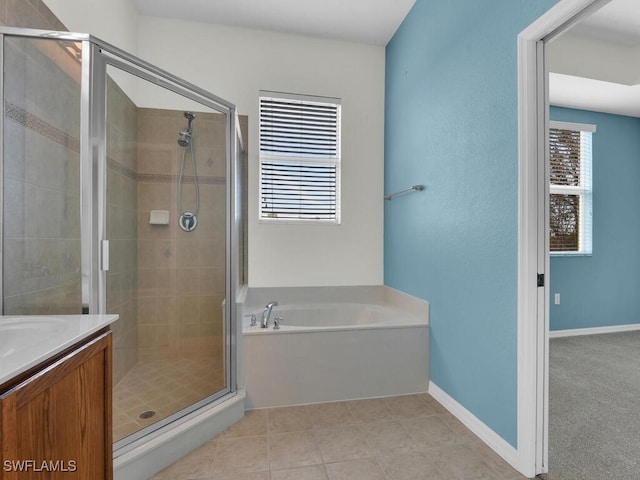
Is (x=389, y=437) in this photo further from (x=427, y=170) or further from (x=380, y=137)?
(x=380, y=137)

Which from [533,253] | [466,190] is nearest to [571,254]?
[466,190]

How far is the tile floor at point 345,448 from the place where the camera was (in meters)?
1.43

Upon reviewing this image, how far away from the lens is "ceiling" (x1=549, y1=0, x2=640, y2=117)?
2182 millimetres

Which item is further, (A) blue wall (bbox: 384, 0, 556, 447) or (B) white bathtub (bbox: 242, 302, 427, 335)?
(B) white bathtub (bbox: 242, 302, 427, 335)

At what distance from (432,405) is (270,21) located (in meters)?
3.22

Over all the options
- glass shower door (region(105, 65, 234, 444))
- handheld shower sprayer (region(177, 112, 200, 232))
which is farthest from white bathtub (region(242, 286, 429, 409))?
handheld shower sprayer (region(177, 112, 200, 232))

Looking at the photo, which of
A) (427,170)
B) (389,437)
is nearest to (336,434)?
(389,437)

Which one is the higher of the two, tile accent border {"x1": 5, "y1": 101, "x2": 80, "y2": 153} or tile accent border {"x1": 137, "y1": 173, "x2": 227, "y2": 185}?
tile accent border {"x1": 5, "y1": 101, "x2": 80, "y2": 153}

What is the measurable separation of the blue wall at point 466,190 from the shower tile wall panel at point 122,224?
1.87 meters

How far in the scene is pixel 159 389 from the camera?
1.71 m

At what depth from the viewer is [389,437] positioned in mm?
1692

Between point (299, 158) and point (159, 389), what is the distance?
210 cm

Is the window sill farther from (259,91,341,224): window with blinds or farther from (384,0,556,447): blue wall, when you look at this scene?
(259,91,341,224): window with blinds

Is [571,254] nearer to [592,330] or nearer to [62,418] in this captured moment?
[592,330]
